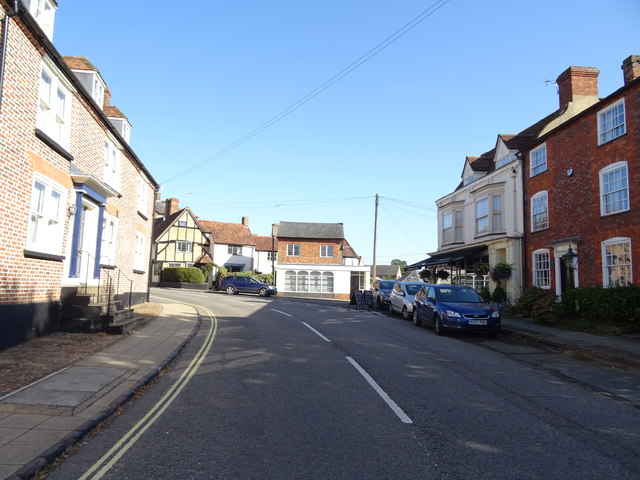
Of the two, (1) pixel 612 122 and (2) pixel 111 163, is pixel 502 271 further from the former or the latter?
(2) pixel 111 163

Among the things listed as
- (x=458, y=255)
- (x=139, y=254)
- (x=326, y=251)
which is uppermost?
(x=326, y=251)

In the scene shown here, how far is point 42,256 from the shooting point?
35.4 feet

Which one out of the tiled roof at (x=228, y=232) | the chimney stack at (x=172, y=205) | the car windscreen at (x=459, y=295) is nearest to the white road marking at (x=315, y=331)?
the car windscreen at (x=459, y=295)

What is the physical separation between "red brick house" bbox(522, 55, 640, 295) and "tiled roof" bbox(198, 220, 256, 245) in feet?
141

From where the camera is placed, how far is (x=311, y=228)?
50.1 metres

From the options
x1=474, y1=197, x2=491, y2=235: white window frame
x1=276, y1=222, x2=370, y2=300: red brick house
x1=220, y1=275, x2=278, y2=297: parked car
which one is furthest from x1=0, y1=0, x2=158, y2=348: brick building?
x1=276, y1=222, x2=370, y2=300: red brick house

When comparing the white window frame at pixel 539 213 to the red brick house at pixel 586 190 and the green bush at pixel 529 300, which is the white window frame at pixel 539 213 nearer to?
the red brick house at pixel 586 190

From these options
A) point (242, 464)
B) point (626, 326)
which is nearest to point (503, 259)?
point (626, 326)

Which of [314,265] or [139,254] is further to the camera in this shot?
[314,265]

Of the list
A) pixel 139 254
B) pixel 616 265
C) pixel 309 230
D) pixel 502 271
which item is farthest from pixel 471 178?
pixel 309 230

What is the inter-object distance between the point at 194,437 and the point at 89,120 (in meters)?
12.0

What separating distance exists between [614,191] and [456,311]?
768cm

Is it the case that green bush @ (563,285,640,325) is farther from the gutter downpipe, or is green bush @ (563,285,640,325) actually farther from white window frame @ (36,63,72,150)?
the gutter downpipe

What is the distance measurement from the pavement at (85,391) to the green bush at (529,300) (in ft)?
15.6
